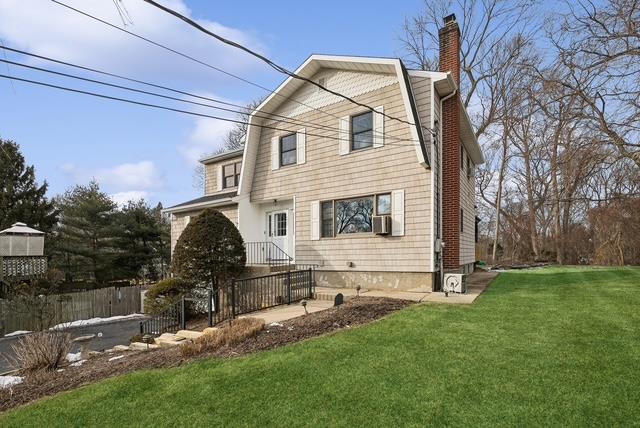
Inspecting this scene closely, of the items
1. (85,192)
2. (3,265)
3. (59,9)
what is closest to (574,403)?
(59,9)

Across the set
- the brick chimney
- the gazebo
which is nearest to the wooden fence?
the gazebo

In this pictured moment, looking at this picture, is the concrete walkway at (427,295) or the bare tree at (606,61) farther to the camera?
the concrete walkway at (427,295)

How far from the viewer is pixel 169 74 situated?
6.88m

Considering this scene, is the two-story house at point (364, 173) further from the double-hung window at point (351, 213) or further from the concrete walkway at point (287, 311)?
the concrete walkway at point (287, 311)

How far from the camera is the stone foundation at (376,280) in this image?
10477 mm

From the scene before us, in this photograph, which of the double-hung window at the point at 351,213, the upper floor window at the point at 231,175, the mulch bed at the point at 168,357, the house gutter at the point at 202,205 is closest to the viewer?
the mulch bed at the point at 168,357

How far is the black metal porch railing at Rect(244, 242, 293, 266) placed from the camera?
14132 millimetres

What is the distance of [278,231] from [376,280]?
15.0ft

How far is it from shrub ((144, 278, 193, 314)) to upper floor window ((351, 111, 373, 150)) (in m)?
6.47

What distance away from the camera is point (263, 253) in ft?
47.6

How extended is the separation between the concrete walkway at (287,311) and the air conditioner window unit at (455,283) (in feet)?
9.01

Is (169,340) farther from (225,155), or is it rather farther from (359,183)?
(225,155)

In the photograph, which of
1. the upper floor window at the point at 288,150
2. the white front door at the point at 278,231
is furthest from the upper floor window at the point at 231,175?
the upper floor window at the point at 288,150

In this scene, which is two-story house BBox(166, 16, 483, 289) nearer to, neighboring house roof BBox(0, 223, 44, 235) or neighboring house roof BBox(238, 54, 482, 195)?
neighboring house roof BBox(238, 54, 482, 195)
